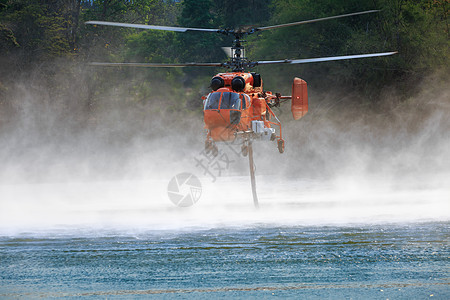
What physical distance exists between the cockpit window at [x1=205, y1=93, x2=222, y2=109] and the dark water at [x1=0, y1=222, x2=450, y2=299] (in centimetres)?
540

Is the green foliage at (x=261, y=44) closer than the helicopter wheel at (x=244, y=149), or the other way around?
the helicopter wheel at (x=244, y=149)

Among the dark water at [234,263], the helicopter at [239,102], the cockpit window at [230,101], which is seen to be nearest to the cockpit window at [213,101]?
the helicopter at [239,102]

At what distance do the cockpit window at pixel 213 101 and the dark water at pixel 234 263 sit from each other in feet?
17.7

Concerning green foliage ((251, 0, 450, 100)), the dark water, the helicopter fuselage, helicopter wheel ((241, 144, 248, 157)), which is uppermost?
green foliage ((251, 0, 450, 100))

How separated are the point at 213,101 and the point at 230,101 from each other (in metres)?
0.64

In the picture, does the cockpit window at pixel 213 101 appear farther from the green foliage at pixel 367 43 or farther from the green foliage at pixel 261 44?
the green foliage at pixel 367 43

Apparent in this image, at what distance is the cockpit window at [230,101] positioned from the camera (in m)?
23.6

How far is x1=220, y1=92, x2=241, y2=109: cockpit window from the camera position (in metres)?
23.6

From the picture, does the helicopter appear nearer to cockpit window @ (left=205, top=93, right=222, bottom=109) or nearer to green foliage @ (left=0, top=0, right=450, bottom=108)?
cockpit window @ (left=205, top=93, right=222, bottom=109)

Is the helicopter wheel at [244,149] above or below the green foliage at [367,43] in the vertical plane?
below

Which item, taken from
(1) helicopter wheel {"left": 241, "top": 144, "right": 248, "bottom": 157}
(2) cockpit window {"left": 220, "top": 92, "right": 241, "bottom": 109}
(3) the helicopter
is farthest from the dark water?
(2) cockpit window {"left": 220, "top": 92, "right": 241, "bottom": 109}

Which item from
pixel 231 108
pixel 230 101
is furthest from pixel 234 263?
pixel 230 101

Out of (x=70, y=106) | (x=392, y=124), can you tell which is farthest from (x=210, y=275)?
(x=70, y=106)

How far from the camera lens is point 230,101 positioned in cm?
2372
